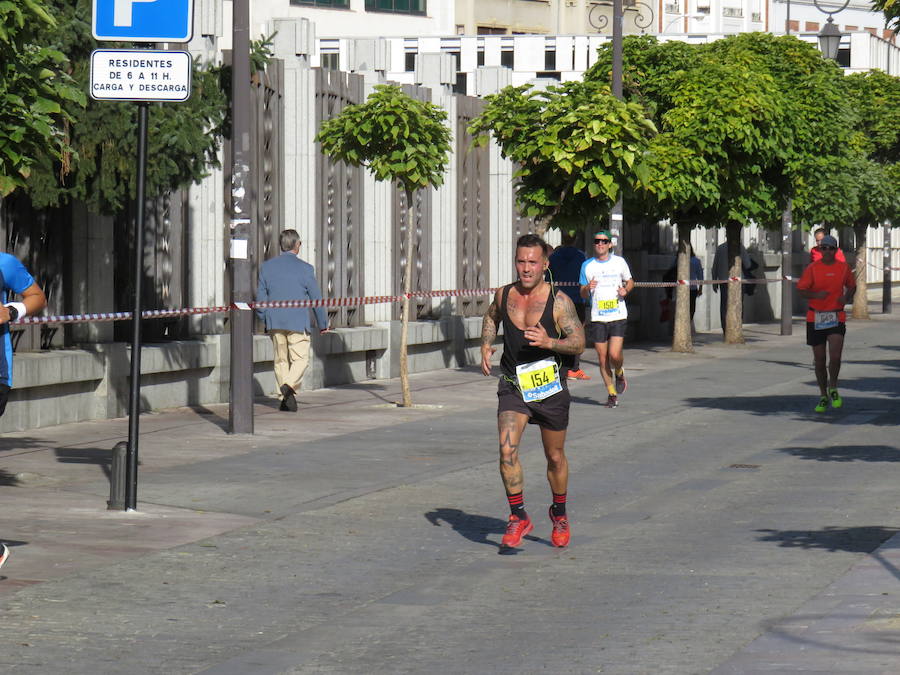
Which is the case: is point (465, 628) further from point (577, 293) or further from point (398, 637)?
point (577, 293)

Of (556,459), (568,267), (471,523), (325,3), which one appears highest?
(325,3)

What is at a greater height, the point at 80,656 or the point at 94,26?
the point at 94,26

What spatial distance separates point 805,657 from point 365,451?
7.72 m

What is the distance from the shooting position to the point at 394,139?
1788 centimetres

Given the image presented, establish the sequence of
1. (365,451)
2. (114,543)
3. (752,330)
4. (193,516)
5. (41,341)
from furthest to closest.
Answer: (752,330) → (41,341) → (365,451) → (193,516) → (114,543)

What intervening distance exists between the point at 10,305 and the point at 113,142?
20.0 feet

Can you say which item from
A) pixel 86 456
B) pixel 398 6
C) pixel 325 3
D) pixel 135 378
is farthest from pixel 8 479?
pixel 398 6

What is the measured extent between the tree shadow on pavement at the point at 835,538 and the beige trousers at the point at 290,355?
322 inches

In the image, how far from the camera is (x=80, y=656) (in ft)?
23.3

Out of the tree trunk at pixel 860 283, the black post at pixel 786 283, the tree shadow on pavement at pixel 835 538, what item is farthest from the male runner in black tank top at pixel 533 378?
the tree trunk at pixel 860 283

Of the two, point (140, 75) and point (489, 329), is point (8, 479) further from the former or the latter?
point (489, 329)

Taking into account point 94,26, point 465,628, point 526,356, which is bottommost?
point 465,628

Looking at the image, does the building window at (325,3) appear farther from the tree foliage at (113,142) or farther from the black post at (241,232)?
the black post at (241,232)

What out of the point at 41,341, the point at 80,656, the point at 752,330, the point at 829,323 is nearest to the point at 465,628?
the point at 80,656
